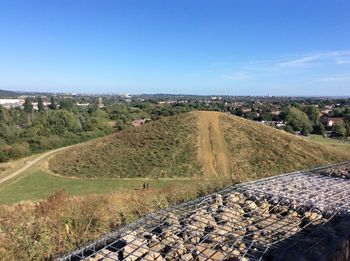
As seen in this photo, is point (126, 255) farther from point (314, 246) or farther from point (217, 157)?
point (217, 157)

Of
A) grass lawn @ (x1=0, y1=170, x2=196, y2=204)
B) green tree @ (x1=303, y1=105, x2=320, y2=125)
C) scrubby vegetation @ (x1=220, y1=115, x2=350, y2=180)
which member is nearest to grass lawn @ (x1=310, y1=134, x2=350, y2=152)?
scrubby vegetation @ (x1=220, y1=115, x2=350, y2=180)

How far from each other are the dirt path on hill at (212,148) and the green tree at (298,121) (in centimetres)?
3656

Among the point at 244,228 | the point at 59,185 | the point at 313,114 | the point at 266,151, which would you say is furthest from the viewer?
the point at 313,114

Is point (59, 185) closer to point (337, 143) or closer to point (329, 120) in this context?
point (337, 143)

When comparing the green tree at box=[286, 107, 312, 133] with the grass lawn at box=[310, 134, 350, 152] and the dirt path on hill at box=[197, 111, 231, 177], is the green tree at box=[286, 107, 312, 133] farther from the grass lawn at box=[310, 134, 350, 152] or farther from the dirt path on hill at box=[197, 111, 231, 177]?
the dirt path on hill at box=[197, 111, 231, 177]

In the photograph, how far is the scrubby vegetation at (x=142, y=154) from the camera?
25656mm

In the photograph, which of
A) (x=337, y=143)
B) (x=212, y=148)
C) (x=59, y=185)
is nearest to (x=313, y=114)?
(x=337, y=143)

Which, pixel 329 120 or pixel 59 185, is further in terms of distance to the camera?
pixel 329 120

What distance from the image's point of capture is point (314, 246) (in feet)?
15.1

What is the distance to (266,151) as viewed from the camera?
1103 inches

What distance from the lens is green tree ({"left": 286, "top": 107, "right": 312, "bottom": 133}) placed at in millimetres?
65500

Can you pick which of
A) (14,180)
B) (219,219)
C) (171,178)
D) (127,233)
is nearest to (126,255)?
(127,233)

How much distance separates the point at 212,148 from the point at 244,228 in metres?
23.0

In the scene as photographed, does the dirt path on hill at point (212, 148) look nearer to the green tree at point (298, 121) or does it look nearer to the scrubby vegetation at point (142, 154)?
the scrubby vegetation at point (142, 154)
